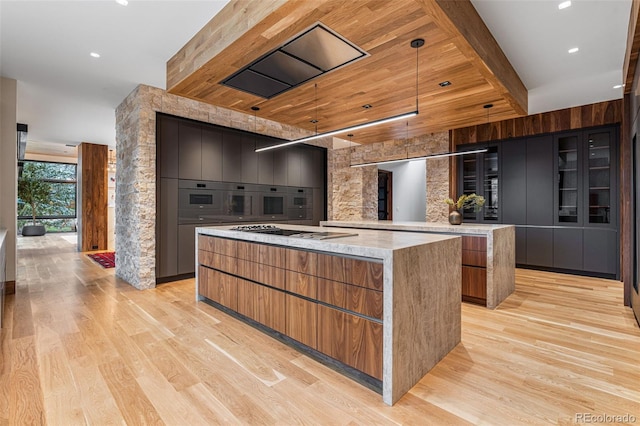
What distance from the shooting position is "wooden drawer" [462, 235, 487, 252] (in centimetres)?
347

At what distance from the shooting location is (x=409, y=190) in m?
8.61

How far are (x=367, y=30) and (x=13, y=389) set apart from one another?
134 inches

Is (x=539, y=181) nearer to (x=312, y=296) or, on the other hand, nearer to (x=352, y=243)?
(x=352, y=243)

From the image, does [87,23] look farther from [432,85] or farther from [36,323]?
[432,85]

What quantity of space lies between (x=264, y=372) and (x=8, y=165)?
449 centimetres

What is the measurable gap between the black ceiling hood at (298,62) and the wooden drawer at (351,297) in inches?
73.0

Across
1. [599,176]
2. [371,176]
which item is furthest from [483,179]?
[371,176]

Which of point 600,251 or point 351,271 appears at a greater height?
point 351,271

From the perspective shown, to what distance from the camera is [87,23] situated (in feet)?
9.39

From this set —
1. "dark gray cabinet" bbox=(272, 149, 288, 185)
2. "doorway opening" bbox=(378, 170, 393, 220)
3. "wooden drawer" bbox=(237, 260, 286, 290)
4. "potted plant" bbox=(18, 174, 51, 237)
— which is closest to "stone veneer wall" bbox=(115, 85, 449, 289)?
"dark gray cabinet" bbox=(272, 149, 288, 185)

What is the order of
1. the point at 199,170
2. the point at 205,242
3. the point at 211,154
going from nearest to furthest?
the point at 205,242 < the point at 199,170 < the point at 211,154

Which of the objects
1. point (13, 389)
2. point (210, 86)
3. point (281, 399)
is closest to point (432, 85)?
point (210, 86)

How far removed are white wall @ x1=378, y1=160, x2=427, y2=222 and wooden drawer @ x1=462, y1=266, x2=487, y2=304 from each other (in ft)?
15.3

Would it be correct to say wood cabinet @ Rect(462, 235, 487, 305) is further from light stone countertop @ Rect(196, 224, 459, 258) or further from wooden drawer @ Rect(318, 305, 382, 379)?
wooden drawer @ Rect(318, 305, 382, 379)
